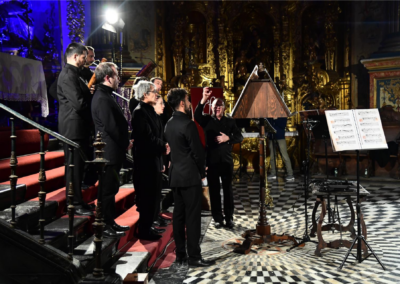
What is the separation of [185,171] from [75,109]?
1.13 m

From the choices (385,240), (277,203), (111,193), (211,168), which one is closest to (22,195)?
(111,193)

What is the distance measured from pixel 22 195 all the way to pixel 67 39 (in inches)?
229

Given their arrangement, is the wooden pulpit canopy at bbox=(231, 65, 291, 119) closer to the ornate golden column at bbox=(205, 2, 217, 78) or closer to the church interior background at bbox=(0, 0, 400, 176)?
the church interior background at bbox=(0, 0, 400, 176)

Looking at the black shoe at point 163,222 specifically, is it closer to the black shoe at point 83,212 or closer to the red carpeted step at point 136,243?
the red carpeted step at point 136,243

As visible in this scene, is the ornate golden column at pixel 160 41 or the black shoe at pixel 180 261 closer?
the black shoe at pixel 180 261

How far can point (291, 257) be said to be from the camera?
14.3 feet

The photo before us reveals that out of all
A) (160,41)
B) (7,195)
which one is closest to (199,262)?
(7,195)

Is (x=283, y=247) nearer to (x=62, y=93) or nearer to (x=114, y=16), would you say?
(x=62, y=93)

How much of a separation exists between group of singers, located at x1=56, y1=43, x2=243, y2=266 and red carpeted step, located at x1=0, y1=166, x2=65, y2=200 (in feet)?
1.36

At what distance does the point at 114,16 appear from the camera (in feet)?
22.5

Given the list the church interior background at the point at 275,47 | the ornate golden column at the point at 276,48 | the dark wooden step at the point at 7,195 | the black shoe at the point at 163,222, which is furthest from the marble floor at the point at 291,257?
the ornate golden column at the point at 276,48

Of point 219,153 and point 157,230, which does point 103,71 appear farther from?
point 219,153

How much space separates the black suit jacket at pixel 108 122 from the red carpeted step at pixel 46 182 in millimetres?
780

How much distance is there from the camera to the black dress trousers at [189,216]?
4.02 meters
